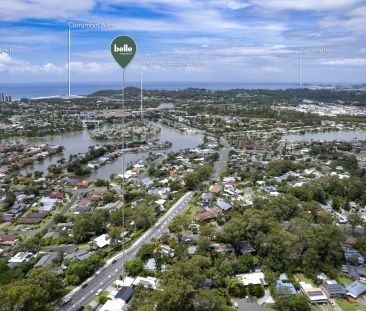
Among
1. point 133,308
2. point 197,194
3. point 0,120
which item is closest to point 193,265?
point 133,308

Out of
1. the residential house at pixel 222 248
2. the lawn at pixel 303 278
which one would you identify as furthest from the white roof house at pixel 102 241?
the lawn at pixel 303 278

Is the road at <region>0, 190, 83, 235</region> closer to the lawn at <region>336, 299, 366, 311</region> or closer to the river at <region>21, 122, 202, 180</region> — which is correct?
the river at <region>21, 122, 202, 180</region>

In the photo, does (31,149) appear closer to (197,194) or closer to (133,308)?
(197,194)

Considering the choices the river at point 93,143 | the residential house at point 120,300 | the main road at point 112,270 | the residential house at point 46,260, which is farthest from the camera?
the river at point 93,143

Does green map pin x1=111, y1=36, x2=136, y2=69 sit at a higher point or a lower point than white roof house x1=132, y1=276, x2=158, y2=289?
higher

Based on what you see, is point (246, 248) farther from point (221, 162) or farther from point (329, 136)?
point (329, 136)

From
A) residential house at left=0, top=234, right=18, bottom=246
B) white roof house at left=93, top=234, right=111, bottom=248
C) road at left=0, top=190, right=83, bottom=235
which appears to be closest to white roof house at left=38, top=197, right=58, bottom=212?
road at left=0, top=190, right=83, bottom=235

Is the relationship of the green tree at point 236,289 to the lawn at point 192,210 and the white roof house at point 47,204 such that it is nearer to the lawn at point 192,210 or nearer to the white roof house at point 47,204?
the lawn at point 192,210
